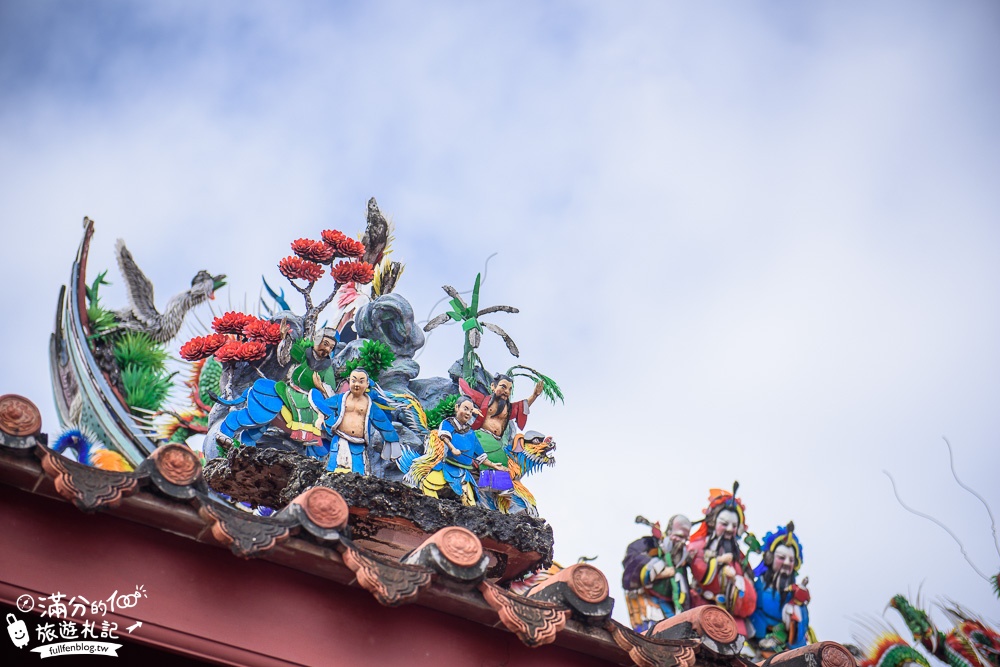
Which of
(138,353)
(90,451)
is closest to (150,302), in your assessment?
(138,353)

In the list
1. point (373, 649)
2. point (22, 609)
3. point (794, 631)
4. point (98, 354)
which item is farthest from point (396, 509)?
point (98, 354)

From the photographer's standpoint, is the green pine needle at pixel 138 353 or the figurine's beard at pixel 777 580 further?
the green pine needle at pixel 138 353

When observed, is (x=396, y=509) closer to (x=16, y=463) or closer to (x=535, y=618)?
(x=535, y=618)

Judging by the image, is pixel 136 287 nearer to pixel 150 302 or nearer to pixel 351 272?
pixel 150 302

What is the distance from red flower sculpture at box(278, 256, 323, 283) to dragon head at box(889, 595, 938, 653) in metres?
5.83

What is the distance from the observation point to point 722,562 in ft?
34.5

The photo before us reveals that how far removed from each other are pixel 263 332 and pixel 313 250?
95 centimetres

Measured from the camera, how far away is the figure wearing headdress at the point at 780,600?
10.6 metres

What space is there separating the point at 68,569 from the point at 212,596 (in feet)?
1.36

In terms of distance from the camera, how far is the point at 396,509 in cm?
682

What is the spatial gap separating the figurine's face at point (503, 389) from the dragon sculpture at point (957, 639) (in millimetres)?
3580

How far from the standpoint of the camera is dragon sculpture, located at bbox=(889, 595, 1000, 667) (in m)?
8.26

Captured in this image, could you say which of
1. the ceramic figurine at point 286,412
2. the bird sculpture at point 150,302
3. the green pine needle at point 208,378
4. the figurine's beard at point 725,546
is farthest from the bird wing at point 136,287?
the figurine's beard at point 725,546

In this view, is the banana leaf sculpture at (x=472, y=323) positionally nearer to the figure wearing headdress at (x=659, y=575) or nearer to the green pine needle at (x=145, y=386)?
the figure wearing headdress at (x=659, y=575)
